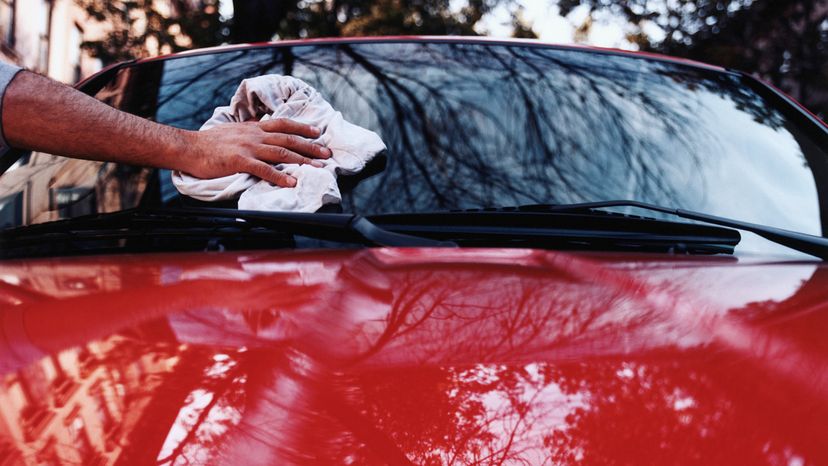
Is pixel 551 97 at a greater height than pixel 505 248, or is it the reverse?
pixel 551 97

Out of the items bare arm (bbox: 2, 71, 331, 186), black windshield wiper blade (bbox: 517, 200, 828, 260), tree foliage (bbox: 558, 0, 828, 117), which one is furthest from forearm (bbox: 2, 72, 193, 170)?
tree foliage (bbox: 558, 0, 828, 117)

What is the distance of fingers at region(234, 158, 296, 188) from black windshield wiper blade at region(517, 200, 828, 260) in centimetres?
49

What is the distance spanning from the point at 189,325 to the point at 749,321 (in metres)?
0.79

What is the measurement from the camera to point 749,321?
1095 mm

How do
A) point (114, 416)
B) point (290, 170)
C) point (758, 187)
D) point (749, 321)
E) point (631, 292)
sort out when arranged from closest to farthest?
point (114, 416), point (749, 321), point (631, 292), point (290, 170), point (758, 187)

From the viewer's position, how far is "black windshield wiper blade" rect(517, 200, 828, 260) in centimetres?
157

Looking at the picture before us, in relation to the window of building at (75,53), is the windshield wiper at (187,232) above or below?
above

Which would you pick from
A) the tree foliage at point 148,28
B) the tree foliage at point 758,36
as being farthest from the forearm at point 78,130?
the tree foliage at point 758,36

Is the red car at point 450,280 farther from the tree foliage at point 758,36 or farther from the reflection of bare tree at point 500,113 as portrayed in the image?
the tree foliage at point 758,36

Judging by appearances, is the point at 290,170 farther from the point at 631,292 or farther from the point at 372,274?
Answer: the point at 631,292

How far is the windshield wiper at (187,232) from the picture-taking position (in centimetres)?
149

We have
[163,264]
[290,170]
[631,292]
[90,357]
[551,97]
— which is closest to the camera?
[90,357]

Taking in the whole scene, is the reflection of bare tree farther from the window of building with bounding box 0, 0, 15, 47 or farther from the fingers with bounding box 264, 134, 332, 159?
the window of building with bounding box 0, 0, 15, 47

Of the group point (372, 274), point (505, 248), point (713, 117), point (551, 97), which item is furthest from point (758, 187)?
point (372, 274)
